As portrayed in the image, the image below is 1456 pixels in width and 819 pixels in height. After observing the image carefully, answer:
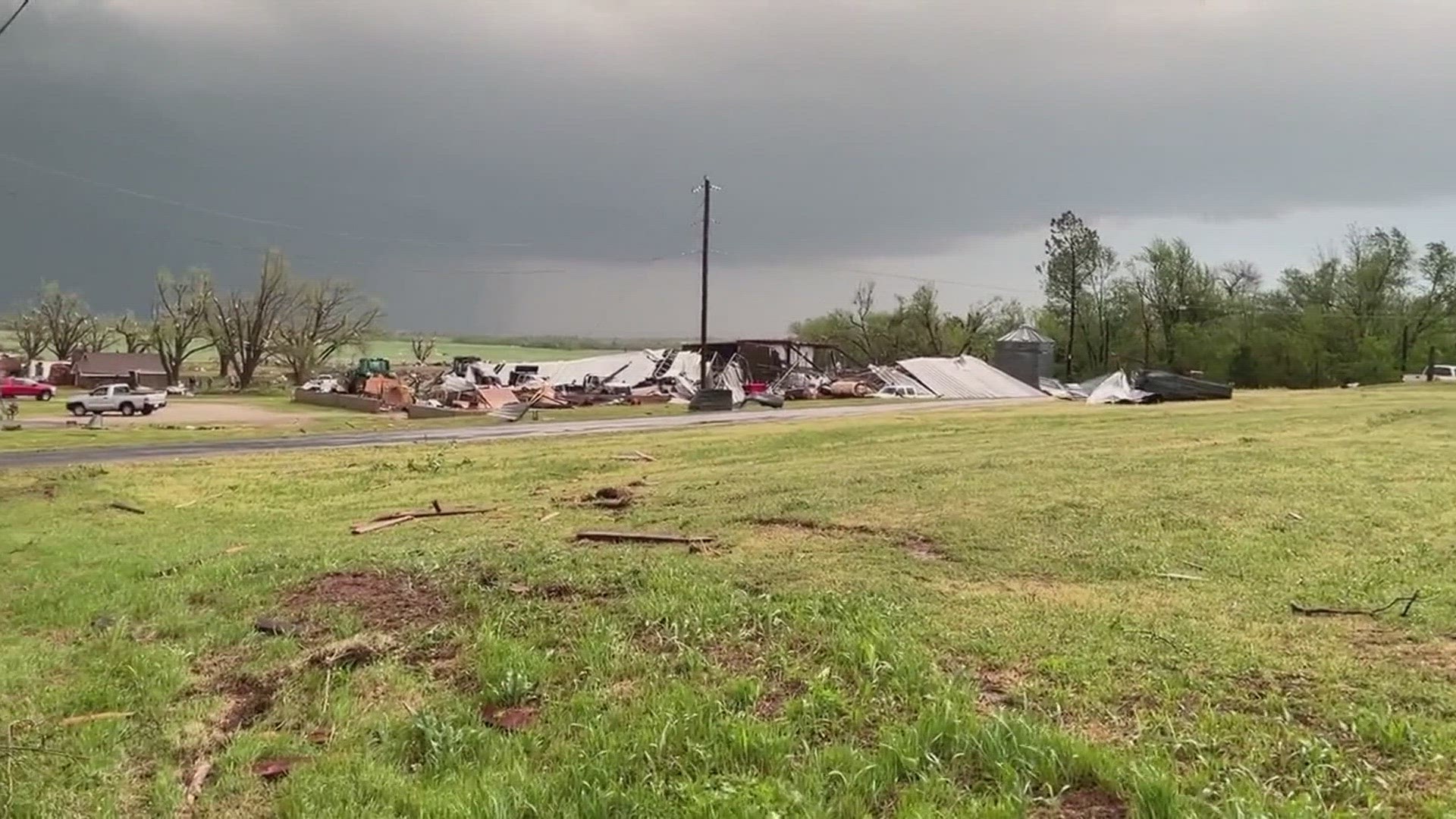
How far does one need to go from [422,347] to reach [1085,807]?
375 ft

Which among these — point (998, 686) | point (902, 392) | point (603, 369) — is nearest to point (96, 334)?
point (603, 369)

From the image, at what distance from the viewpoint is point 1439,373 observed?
6150cm

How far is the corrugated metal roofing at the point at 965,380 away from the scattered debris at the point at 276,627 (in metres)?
55.1

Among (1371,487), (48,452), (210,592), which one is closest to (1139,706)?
(210,592)

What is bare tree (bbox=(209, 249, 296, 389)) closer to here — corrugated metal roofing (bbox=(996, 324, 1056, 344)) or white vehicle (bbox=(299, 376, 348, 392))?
white vehicle (bbox=(299, 376, 348, 392))

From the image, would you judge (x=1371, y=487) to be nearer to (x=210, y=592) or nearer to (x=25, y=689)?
(x=210, y=592)

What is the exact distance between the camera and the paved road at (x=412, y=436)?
947 inches

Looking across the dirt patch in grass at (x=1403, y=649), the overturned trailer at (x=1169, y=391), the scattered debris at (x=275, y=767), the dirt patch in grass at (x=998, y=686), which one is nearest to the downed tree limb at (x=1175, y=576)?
the dirt patch in grass at (x=1403, y=649)

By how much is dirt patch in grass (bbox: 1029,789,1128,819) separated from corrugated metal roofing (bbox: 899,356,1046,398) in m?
56.8

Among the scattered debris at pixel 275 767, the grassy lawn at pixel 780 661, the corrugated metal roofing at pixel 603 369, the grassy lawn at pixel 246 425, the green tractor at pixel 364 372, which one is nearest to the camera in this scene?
the grassy lawn at pixel 780 661

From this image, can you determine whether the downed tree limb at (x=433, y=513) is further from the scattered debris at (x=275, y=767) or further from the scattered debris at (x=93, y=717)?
the scattered debris at (x=275, y=767)

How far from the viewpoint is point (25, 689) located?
5754 mm

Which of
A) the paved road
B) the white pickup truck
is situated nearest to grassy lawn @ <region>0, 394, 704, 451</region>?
the white pickup truck

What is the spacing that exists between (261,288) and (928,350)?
201ft
